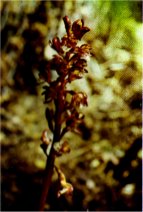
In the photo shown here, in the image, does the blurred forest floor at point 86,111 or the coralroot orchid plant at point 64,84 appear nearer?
the coralroot orchid plant at point 64,84

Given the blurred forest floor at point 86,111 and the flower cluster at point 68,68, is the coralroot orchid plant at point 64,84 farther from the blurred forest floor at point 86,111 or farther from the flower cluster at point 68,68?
the blurred forest floor at point 86,111

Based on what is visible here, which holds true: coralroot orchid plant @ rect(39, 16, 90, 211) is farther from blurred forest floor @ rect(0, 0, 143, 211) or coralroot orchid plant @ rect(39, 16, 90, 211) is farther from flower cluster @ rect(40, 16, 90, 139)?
blurred forest floor @ rect(0, 0, 143, 211)

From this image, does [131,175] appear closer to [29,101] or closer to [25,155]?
[25,155]

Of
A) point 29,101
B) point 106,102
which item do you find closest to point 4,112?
point 29,101

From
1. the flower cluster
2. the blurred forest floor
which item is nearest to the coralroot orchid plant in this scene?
the flower cluster

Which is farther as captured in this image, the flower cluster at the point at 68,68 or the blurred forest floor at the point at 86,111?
the blurred forest floor at the point at 86,111

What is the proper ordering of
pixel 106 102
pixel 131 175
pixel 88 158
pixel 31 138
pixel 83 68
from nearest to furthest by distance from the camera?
pixel 83 68, pixel 131 175, pixel 88 158, pixel 31 138, pixel 106 102

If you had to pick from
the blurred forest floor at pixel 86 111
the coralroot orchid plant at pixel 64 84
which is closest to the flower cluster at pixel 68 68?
the coralroot orchid plant at pixel 64 84

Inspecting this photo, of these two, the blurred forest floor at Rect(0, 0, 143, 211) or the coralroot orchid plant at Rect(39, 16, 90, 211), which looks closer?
the coralroot orchid plant at Rect(39, 16, 90, 211)

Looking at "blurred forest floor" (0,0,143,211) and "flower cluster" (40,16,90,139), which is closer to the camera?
"flower cluster" (40,16,90,139)
